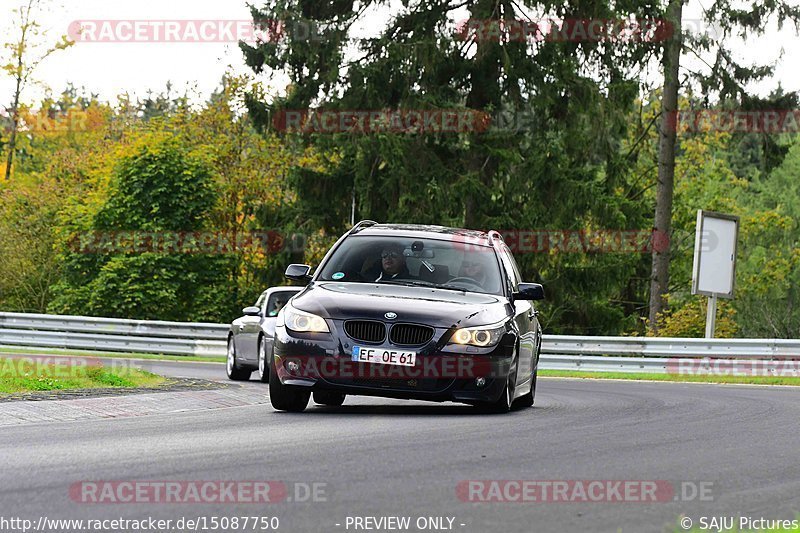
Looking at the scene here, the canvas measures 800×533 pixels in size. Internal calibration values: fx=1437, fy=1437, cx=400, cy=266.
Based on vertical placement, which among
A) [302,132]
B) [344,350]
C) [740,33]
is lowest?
[344,350]

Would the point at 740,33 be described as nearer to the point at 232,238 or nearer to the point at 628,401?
the point at 232,238

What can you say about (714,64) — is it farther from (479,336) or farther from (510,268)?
(479,336)

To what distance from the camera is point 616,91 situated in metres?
38.8

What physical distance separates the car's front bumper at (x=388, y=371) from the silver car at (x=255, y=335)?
8047 millimetres

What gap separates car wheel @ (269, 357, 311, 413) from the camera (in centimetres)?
1279

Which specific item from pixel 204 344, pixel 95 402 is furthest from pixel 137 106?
pixel 95 402

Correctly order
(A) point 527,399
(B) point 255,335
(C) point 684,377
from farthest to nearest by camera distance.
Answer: (C) point 684,377 → (B) point 255,335 → (A) point 527,399

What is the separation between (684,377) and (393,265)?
15070 millimetres

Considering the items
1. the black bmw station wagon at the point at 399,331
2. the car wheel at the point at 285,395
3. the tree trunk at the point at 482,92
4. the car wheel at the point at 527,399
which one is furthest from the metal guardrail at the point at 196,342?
the car wheel at the point at 285,395

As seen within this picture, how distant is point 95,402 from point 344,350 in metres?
2.68

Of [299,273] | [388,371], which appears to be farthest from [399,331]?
[299,273]

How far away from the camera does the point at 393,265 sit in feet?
45.0

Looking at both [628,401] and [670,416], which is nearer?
[670,416]

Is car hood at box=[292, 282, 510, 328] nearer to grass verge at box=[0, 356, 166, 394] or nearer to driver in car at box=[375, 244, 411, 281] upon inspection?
driver in car at box=[375, 244, 411, 281]
